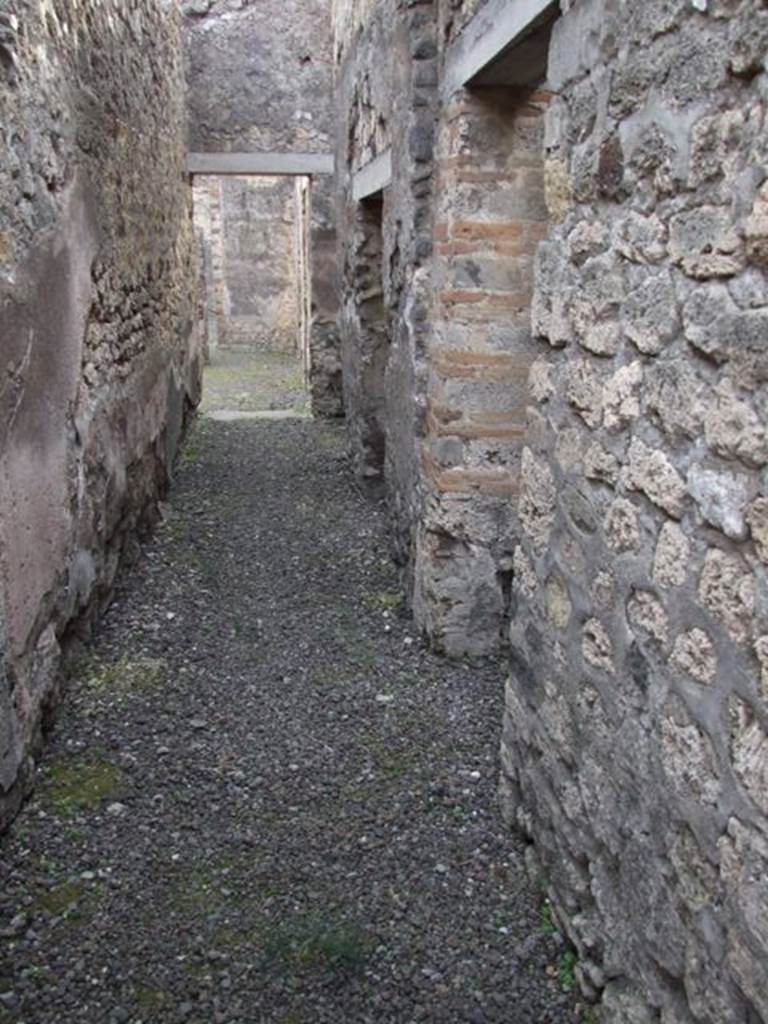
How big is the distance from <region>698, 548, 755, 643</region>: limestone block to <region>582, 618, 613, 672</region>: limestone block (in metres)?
0.42

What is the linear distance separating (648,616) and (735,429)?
46cm

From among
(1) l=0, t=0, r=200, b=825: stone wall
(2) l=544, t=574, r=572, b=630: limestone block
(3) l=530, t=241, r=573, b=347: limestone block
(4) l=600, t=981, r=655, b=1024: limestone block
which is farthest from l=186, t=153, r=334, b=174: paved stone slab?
(4) l=600, t=981, r=655, b=1024: limestone block

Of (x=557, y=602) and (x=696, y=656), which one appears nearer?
(x=696, y=656)

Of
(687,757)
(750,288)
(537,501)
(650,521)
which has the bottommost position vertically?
(687,757)

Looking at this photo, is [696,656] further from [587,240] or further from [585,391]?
[587,240]

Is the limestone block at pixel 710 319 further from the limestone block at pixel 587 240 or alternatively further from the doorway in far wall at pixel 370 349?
the doorway in far wall at pixel 370 349

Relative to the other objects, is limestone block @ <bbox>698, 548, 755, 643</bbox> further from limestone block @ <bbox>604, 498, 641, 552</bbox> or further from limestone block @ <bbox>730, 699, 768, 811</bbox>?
limestone block @ <bbox>604, 498, 641, 552</bbox>

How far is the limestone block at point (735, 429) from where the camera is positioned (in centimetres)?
130

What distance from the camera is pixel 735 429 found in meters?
1.36

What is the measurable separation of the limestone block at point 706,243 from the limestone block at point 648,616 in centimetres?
59

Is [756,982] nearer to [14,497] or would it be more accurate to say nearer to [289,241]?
[14,497]

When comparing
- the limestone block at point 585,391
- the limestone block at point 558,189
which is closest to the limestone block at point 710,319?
the limestone block at point 585,391

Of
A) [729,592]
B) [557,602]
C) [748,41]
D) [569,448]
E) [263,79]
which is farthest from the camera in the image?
[263,79]

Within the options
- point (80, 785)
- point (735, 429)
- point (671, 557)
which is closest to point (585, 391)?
point (671, 557)
